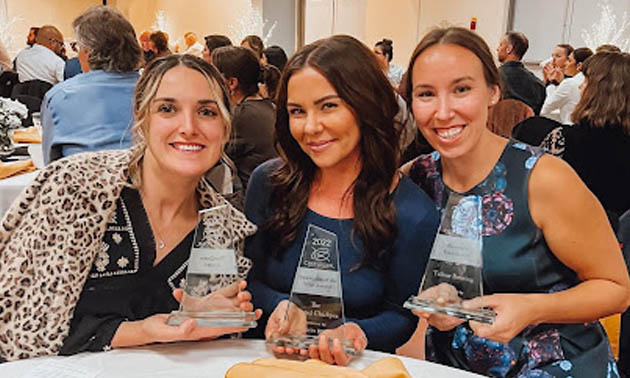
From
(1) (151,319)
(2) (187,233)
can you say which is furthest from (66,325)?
(2) (187,233)

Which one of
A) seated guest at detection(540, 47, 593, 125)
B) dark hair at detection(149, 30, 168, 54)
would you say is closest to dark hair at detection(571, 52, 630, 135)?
seated guest at detection(540, 47, 593, 125)

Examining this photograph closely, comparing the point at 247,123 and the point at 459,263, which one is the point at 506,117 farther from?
the point at 459,263

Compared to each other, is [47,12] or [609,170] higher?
[47,12]

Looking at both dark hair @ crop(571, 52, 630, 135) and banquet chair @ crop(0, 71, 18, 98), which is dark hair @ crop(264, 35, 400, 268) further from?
banquet chair @ crop(0, 71, 18, 98)

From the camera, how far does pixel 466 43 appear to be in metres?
1.57

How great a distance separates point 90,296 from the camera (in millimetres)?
1450

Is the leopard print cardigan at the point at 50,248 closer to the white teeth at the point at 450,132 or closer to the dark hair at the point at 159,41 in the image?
the white teeth at the point at 450,132

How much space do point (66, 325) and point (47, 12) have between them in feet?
47.9

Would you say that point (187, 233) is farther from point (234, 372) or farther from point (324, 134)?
point (234, 372)

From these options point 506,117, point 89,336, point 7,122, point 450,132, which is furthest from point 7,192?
point 506,117

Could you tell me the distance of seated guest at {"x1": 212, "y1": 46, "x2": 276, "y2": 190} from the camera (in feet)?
11.9

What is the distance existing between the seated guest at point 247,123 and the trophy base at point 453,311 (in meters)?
2.53

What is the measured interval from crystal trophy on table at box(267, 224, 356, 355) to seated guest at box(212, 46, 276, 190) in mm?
2417

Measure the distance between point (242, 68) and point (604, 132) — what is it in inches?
90.3
